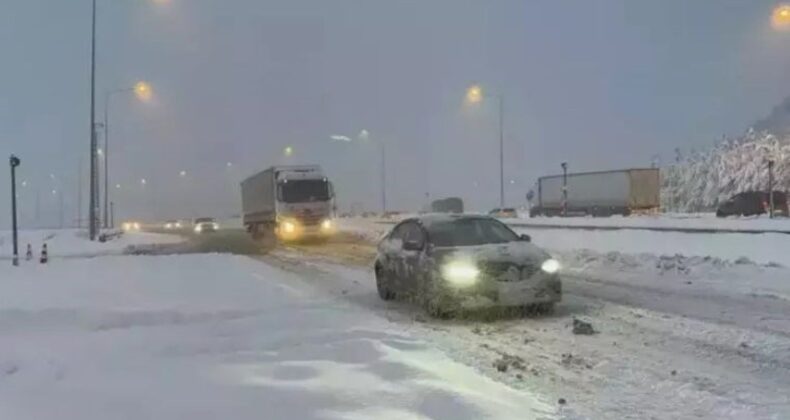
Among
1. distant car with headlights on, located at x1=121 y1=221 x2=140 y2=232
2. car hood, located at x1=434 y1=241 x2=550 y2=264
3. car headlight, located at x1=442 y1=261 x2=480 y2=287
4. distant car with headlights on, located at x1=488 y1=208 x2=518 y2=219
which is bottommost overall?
car headlight, located at x1=442 y1=261 x2=480 y2=287

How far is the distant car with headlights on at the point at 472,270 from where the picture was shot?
1188 centimetres

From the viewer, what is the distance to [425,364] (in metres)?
8.34

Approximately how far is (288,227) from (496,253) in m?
26.7

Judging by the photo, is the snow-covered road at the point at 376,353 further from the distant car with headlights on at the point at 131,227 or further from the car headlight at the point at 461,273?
the distant car with headlights on at the point at 131,227

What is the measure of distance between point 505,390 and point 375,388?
1147 millimetres

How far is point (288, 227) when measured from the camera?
3816cm

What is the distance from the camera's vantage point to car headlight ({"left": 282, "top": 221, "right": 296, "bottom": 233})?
38031 mm

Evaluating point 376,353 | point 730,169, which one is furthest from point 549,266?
point 730,169

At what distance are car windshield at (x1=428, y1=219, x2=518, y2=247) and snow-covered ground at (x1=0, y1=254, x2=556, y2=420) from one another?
1733 mm

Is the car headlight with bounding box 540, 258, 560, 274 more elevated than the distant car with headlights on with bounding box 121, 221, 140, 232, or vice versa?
the distant car with headlights on with bounding box 121, 221, 140, 232

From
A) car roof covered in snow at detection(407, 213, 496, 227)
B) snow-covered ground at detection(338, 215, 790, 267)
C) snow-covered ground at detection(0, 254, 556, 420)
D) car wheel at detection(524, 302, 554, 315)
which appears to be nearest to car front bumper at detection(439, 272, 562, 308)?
car wheel at detection(524, 302, 554, 315)

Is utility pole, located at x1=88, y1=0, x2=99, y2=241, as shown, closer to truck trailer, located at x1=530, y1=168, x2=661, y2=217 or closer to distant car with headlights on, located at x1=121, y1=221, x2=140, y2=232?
distant car with headlights on, located at x1=121, y1=221, x2=140, y2=232

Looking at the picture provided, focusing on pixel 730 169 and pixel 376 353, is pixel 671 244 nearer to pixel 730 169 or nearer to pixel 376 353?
pixel 376 353

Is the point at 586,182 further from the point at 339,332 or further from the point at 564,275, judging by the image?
the point at 339,332
